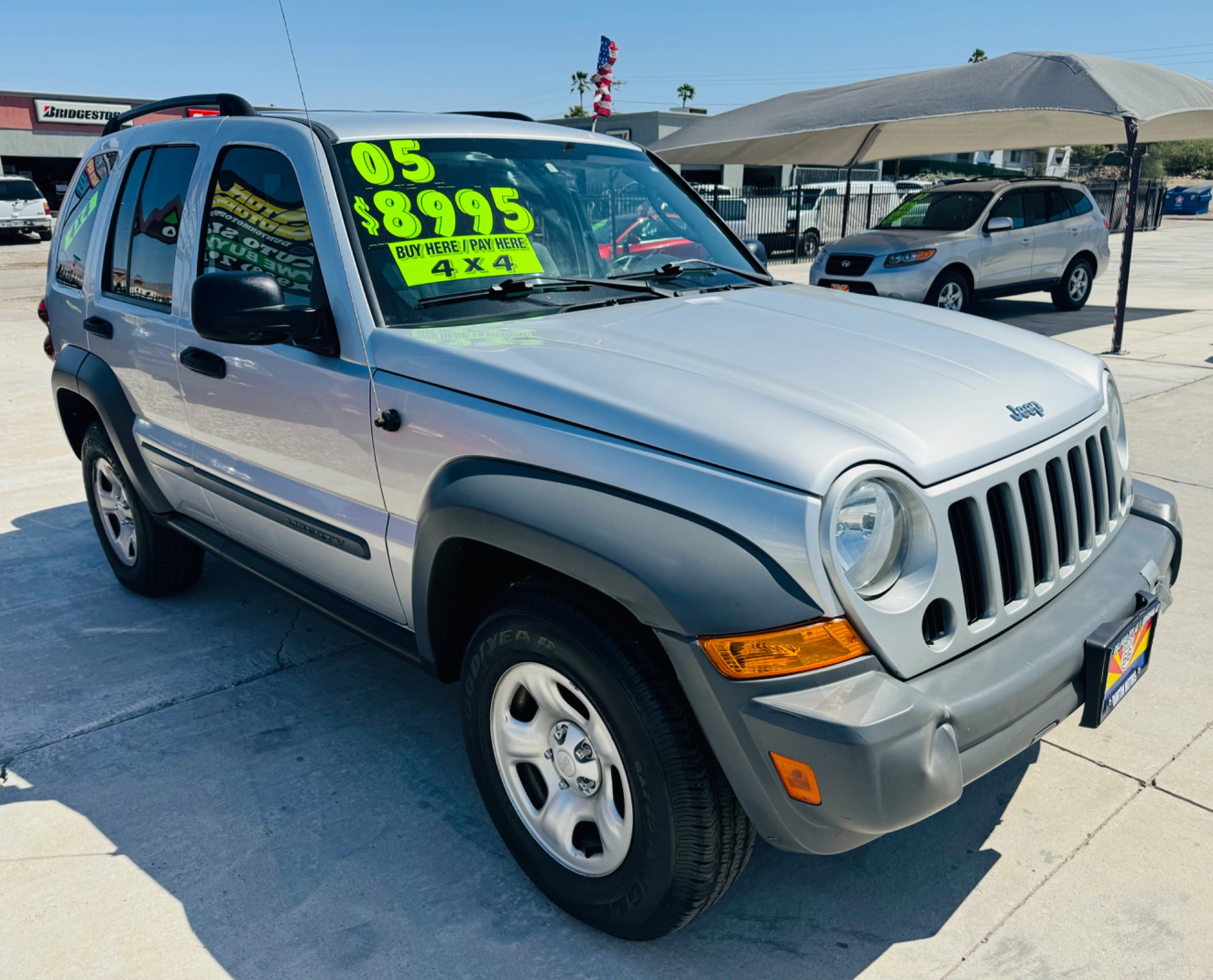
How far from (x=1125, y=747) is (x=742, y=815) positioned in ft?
5.42

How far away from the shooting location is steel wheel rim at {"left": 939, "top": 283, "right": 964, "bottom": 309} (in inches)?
492

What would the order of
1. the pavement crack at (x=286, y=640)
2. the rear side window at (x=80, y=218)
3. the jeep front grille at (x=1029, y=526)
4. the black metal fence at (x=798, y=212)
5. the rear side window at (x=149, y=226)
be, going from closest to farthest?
the jeep front grille at (x=1029, y=526) < the rear side window at (x=149, y=226) < the pavement crack at (x=286, y=640) < the rear side window at (x=80, y=218) < the black metal fence at (x=798, y=212)

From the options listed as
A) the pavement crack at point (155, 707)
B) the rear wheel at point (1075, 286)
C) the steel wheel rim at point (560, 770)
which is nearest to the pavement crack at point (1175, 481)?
the pavement crack at point (155, 707)

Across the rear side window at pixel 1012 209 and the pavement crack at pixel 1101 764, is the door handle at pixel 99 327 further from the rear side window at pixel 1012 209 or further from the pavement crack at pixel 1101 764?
the rear side window at pixel 1012 209

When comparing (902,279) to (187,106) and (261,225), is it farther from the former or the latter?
(261,225)

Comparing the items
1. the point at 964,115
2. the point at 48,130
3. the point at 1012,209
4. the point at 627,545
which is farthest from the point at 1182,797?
the point at 48,130

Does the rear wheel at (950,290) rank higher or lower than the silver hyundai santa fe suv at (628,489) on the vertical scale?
lower

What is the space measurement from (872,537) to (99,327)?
3.33m

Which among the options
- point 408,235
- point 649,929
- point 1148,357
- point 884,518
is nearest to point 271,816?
point 649,929

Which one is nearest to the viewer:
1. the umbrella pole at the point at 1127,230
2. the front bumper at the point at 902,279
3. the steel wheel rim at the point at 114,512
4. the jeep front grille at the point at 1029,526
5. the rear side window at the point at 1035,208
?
the jeep front grille at the point at 1029,526

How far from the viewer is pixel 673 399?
2213 mm

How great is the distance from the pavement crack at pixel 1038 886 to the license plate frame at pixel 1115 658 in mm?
480

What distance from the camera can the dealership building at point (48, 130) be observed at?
39.9m

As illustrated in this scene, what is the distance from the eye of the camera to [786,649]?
1.95 m
